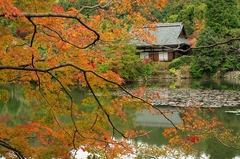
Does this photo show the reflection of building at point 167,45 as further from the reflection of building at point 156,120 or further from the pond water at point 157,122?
the reflection of building at point 156,120

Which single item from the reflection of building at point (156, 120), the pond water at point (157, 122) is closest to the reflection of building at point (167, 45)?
the pond water at point (157, 122)

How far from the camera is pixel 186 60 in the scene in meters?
25.1

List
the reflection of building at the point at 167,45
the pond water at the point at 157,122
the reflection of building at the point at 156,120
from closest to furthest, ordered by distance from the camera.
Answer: the pond water at the point at 157,122, the reflection of building at the point at 156,120, the reflection of building at the point at 167,45

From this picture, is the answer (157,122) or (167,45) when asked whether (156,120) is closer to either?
(157,122)

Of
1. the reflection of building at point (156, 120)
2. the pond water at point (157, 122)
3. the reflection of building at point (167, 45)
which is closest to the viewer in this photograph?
the pond water at point (157, 122)

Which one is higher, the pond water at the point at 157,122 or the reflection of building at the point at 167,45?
the reflection of building at the point at 167,45

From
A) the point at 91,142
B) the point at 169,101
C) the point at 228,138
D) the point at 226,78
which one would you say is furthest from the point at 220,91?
the point at 91,142

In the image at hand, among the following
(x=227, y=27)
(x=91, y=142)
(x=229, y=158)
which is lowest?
(x=229, y=158)

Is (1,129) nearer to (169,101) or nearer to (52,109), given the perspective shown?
(52,109)

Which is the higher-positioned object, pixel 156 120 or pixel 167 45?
pixel 167 45

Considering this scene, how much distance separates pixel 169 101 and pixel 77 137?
415 inches

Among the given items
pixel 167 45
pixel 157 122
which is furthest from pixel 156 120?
pixel 167 45

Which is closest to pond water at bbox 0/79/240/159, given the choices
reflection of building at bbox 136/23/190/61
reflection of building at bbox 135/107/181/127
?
reflection of building at bbox 135/107/181/127

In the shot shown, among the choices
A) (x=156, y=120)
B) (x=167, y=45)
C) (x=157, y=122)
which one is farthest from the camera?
(x=167, y=45)
